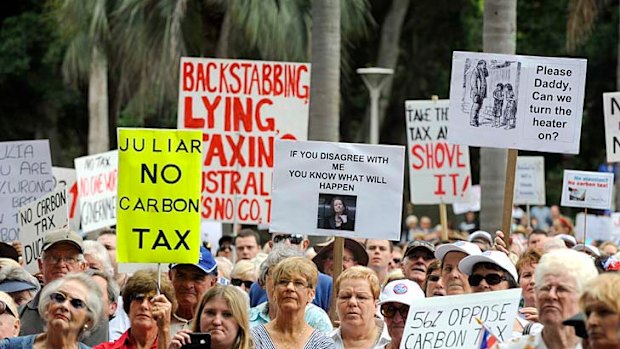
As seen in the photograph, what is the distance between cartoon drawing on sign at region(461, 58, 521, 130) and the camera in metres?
11.8

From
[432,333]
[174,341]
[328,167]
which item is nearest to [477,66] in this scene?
[328,167]

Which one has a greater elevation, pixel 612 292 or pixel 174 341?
pixel 612 292

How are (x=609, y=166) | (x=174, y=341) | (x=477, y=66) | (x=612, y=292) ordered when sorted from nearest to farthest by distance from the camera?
1. (x=612, y=292)
2. (x=174, y=341)
3. (x=477, y=66)
4. (x=609, y=166)

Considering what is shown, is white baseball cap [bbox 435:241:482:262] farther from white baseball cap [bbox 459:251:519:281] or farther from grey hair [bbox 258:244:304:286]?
grey hair [bbox 258:244:304:286]

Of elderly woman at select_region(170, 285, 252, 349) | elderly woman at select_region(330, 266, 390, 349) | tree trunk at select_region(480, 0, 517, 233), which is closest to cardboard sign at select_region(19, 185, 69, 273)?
elderly woman at select_region(330, 266, 390, 349)

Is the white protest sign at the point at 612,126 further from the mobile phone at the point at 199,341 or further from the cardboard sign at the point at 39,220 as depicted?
the mobile phone at the point at 199,341

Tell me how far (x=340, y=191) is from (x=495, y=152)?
558 cm

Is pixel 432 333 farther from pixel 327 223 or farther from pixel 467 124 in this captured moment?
pixel 467 124

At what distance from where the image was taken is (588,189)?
55.0 feet

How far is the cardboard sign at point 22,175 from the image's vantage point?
46.9 ft

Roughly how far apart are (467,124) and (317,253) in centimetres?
162

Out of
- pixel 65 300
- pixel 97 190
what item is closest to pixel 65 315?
pixel 65 300

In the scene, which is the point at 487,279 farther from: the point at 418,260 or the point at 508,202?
the point at 418,260

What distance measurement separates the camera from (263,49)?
26734 millimetres
